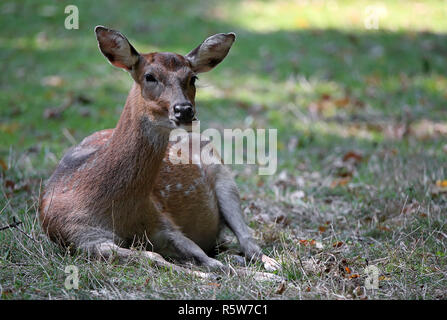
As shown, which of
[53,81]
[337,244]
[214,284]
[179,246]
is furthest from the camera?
[53,81]

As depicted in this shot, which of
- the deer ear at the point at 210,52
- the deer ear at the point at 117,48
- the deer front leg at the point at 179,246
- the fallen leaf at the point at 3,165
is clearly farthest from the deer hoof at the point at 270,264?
the fallen leaf at the point at 3,165

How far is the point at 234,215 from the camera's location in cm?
534

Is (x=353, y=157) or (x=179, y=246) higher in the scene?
(x=353, y=157)

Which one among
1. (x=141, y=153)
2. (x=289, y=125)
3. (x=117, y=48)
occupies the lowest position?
(x=141, y=153)

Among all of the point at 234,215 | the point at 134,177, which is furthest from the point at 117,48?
the point at 234,215

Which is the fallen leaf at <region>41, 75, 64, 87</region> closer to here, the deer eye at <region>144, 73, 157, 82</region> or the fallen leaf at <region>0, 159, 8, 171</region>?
the fallen leaf at <region>0, 159, 8, 171</region>

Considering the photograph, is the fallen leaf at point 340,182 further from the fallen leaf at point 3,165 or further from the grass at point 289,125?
the fallen leaf at point 3,165

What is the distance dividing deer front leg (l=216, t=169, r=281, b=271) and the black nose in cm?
123

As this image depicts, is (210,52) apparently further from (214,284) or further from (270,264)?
(214,284)

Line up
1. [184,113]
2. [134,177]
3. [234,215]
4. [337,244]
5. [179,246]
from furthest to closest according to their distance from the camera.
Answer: [234,215]
[337,244]
[179,246]
[134,177]
[184,113]

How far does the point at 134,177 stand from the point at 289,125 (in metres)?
4.61

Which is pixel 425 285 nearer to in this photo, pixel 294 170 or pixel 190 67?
pixel 190 67

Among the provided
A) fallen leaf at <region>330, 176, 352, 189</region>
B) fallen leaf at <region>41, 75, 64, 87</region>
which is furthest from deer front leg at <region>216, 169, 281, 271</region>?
fallen leaf at <region>41, 75, 64, 87</region>
